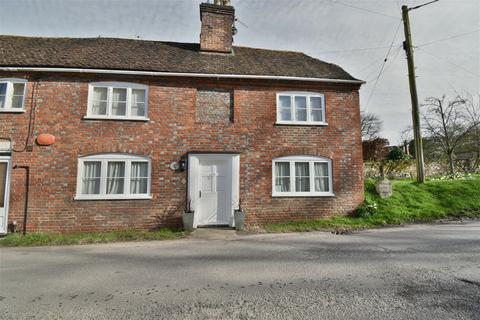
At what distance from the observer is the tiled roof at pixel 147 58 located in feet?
30.0

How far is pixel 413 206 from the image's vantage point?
10.1 metres

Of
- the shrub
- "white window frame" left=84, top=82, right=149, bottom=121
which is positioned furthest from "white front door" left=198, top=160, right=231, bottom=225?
the shrub

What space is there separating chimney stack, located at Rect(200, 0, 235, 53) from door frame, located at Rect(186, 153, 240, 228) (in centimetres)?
523

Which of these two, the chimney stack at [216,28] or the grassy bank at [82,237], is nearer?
the grassy bank at [82,237]

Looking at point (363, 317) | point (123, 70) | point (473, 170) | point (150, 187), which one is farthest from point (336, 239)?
point (473, 170)

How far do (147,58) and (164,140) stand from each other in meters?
3.64

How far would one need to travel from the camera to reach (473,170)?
A: 58.0 ft

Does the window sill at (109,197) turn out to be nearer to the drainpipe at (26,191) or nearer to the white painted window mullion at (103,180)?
the white painted window mullion at (103,180)

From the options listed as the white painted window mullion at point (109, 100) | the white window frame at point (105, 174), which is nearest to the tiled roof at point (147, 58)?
the white painted window mullion at point (109, 100)

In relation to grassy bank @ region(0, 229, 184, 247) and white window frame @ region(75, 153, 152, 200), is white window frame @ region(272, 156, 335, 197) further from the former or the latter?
white window frame @ region(75, 153, 152, 200)

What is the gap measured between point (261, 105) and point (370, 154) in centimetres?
982

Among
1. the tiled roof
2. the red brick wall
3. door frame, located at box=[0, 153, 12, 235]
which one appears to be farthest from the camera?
the tiled roof

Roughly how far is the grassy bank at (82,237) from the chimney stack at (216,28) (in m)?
7.99

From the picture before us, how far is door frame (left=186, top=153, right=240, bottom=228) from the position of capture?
8805 mm
